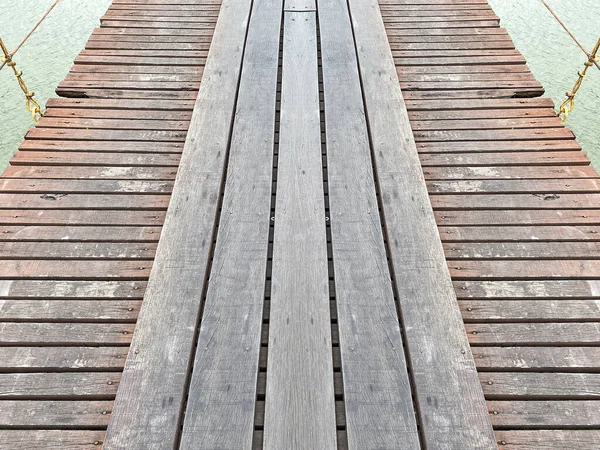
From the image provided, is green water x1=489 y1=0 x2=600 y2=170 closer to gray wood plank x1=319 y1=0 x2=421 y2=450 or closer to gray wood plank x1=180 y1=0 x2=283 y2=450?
gray wood plank x1=319 y1=0 x2=421 y2=450

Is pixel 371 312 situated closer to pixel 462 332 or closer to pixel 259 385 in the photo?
pixel 462 332

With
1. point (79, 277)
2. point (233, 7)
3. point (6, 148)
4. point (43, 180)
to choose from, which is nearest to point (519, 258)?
point (79, 277)

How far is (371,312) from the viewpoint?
178 cm

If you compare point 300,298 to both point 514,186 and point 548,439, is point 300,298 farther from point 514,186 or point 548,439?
point 514,186

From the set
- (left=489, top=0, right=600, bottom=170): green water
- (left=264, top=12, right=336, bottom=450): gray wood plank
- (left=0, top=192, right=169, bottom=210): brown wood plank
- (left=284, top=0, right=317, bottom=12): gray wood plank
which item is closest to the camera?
(left=264, top=12, right=336, bottom=450): gray wood plank

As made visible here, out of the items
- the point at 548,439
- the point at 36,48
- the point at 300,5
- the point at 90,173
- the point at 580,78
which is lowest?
the point at 36,48

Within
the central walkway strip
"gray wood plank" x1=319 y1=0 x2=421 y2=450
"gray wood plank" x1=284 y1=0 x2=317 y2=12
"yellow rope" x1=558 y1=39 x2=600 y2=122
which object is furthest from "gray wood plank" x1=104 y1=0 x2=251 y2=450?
"yellow rope" x1=558 y1=39 x2=600 y2=122

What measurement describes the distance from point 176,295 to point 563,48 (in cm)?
476

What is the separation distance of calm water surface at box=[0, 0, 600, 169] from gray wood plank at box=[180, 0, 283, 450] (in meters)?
2.33

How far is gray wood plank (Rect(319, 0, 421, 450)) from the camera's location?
153 centimetres

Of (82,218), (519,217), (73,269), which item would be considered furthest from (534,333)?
(82,218)

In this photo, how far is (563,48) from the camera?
4941mm

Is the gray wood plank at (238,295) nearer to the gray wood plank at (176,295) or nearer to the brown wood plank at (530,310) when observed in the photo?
the gray wood plank at (176,295)

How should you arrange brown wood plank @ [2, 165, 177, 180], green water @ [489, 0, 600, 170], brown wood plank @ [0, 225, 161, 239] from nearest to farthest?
brown wood plank @ [0, 225, 161, 239]
brown wood plank @ [2, 165, 177, 180]
green water @ [489, 0, 600, 170]
